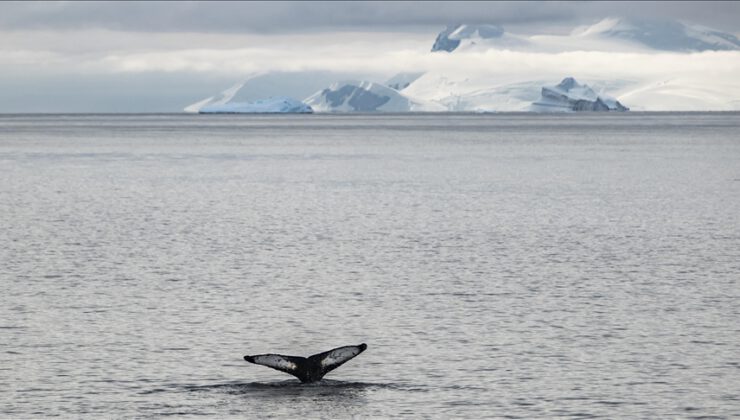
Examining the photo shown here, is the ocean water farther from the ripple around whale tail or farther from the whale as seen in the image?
the whale

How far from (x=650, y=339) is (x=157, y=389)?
954 cm

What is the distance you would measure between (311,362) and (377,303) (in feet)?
27.7

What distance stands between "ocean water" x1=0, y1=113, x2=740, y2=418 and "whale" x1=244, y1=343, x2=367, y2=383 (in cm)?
27

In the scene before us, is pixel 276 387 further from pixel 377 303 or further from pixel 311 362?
pixel 377 303

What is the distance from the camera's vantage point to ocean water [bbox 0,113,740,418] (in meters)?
20.8

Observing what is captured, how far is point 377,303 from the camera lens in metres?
29.8

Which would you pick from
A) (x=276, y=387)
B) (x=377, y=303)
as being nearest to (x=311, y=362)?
(x=276, y=387)

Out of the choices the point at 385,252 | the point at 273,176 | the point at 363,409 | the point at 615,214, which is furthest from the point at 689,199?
the point at 363,409

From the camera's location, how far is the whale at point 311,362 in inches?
829

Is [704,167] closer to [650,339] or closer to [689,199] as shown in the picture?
[689,199]

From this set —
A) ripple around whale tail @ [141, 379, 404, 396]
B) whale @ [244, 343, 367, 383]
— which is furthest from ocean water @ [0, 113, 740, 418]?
whale @ [244, 343, 367, 383]

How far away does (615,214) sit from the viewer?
54.0 meters

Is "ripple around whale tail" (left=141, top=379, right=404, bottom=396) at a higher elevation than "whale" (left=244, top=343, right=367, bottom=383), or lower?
lower

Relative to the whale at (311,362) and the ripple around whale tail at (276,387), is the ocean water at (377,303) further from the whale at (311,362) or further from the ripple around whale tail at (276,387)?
the whale at (311,362)
